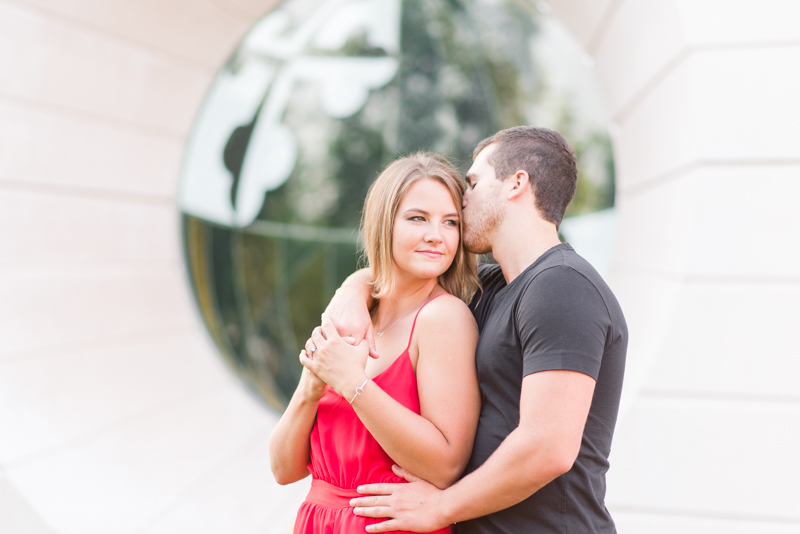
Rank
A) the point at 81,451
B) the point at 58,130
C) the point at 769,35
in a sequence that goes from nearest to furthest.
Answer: the point at 769,35
the point at 81,451
the point at 58,130

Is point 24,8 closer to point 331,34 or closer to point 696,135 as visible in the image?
point 696,135

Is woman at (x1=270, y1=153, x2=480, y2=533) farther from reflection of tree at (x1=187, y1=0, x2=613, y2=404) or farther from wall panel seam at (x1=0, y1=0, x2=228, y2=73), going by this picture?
reflection of tree at (x1=187, y1=0, x2=613, y2=404)

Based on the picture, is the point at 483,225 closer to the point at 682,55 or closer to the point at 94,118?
the point at 682,55

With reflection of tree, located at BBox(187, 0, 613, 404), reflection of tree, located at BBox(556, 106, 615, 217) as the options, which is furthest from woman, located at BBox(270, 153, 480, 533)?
reflection of tree, located at BBox(556, 106, 615, 217)

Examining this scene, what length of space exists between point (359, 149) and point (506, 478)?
9.40 meters

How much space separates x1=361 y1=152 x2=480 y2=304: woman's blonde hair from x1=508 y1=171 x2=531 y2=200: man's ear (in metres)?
0.14

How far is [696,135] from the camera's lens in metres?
2.03

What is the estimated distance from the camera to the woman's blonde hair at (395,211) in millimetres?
1457

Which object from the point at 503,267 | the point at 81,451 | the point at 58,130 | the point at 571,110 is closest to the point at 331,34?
the point at 571,110

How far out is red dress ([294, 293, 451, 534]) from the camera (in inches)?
53.4

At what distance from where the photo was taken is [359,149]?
33.5 feet

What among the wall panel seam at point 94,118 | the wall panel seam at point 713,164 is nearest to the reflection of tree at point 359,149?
the wall panel seam at point 94,118

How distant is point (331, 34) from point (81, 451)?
8.57 metres

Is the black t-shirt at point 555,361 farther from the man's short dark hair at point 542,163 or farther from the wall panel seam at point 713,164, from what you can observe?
the wall panel seam at point 713,164
